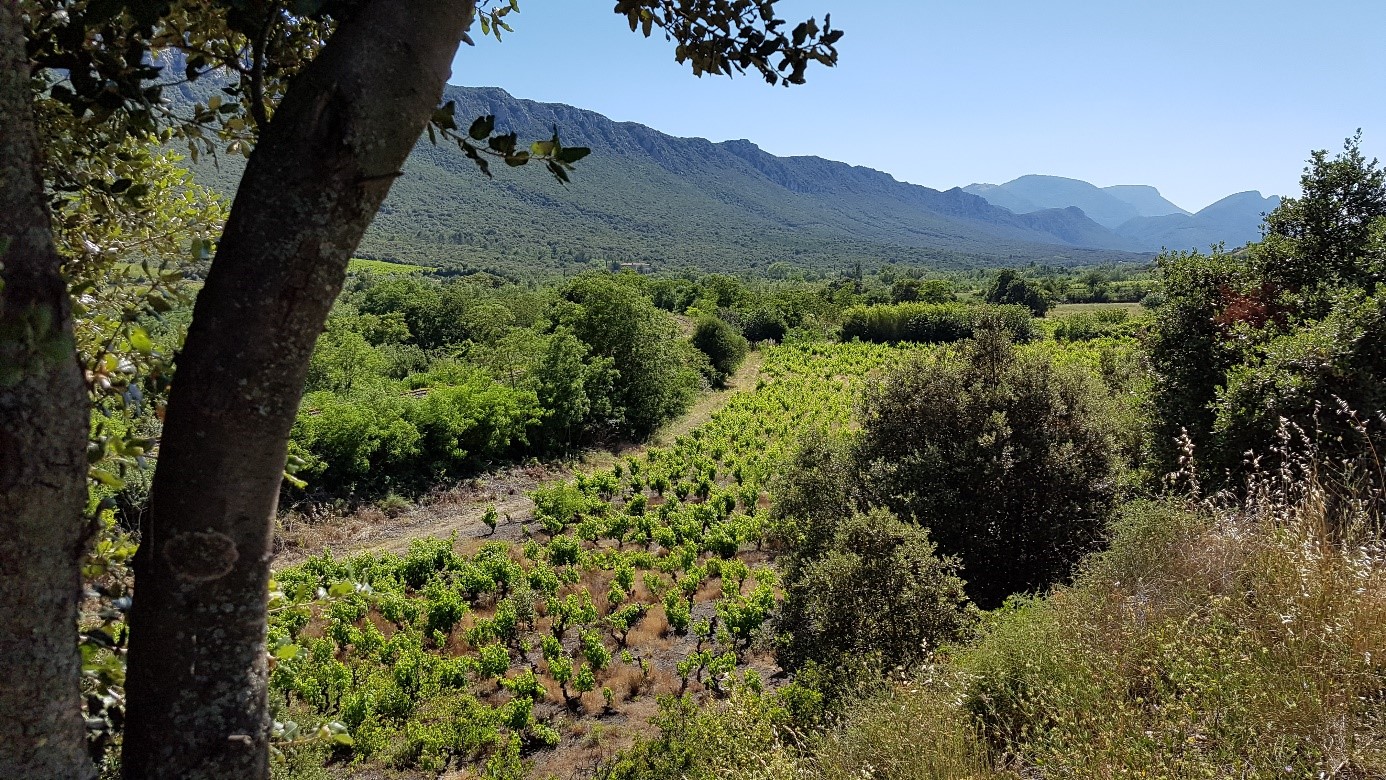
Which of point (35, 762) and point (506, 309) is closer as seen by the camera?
point (35, 762)

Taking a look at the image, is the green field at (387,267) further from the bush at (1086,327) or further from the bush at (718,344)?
the bush at (1086,327)

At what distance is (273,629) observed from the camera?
350 inches

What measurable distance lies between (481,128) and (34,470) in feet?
3.05

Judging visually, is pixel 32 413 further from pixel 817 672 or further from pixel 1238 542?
pixel 817 672

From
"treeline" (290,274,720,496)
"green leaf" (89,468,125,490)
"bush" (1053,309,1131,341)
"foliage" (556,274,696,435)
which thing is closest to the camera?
"green leaf" (89,468,125,490)

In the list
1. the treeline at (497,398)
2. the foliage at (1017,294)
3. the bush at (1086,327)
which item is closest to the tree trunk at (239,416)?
the treeline at (497,398)

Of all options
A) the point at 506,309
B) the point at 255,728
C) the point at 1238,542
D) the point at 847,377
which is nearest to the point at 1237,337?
the point at 1238,542

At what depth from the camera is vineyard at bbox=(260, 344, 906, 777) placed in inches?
334

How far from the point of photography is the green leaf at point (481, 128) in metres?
1.38

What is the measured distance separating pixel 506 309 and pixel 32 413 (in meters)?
43.8

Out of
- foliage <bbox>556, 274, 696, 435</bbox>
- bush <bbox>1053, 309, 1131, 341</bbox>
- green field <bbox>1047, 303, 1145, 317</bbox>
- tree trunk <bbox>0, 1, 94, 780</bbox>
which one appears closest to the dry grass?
tree trunk <bbox>0, 1, 94, 780</bbox>

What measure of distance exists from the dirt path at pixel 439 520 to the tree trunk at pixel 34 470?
1593 cm

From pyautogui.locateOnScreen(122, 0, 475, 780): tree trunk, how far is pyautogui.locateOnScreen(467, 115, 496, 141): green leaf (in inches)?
10.4

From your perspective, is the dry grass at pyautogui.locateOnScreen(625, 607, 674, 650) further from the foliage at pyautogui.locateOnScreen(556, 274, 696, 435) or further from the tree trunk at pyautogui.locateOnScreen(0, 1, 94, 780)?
the foliage at pyautogui.locateOnScreen(556, 274, 696, 435)
